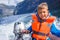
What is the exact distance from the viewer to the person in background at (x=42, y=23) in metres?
1.08

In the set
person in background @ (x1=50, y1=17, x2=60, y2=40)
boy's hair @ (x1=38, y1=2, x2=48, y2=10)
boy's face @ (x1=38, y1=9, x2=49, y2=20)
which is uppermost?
boy's hair @ (x1=38, y1=2, x2=48, y2=10)

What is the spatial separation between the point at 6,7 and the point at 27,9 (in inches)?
6.6

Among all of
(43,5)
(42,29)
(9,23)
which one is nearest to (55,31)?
(42,29)

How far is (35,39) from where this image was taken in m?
1.09

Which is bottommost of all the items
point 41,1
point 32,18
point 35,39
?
point 35,39

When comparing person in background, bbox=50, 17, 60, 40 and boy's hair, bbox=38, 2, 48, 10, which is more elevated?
boy's hair, bbox=38, 2, 48, 10

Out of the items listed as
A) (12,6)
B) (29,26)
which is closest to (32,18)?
(29,26)

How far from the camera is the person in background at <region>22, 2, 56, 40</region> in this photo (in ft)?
3.55

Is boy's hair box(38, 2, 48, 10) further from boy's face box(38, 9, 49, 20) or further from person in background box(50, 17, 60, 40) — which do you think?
person in background box(50, 17, 60, 40)

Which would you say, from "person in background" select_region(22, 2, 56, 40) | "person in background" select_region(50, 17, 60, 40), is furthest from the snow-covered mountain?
"person in background" select_region(50, 17, 60, 40)

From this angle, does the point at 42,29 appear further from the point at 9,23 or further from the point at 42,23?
the point at 9,23

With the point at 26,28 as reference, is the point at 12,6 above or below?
above

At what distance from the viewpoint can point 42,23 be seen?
3.58 feet

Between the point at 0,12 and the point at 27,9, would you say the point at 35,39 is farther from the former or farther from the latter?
Result: the point at 0,12
